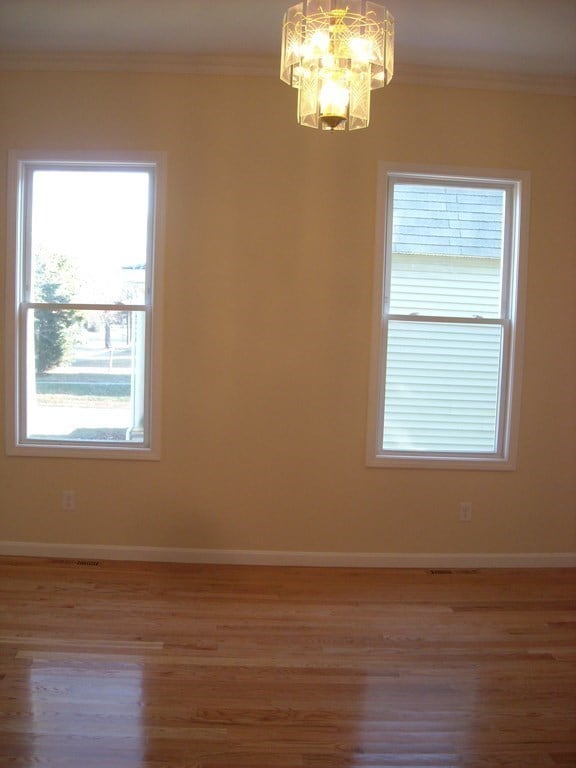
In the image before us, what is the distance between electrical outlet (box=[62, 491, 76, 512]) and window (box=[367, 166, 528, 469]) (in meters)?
1.84

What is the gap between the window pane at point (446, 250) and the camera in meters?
3.60

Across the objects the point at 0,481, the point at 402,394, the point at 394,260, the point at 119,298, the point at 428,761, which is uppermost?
the point at 394,260

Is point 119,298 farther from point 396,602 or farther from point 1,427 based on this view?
point 396,602

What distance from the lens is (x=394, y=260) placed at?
3.61 meters

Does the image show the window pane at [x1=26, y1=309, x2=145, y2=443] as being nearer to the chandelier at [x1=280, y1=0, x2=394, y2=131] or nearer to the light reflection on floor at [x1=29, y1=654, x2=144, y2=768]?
the light reflection on floor at [x1=29, y1=654, x2=144, y2=768]

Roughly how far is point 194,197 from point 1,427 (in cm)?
182

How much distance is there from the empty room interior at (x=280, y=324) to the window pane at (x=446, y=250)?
0.5 inches

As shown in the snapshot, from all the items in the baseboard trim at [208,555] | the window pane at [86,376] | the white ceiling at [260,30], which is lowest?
the baseboard trim at [208,555]

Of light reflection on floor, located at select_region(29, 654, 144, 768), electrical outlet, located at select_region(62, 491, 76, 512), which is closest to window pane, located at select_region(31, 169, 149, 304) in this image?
electrical outlet, located at select_region(62, 491, 76, 512)

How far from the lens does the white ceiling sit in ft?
9.48

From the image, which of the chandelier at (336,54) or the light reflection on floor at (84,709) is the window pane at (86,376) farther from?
the chandelier at (336,54)

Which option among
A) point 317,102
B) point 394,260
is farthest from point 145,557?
point 317,102

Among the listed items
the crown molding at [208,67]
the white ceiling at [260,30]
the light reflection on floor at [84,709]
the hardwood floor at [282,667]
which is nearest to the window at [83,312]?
the crown molding at [208,67]

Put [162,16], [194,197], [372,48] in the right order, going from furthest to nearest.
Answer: [194,197], [162,16], [372,48]
